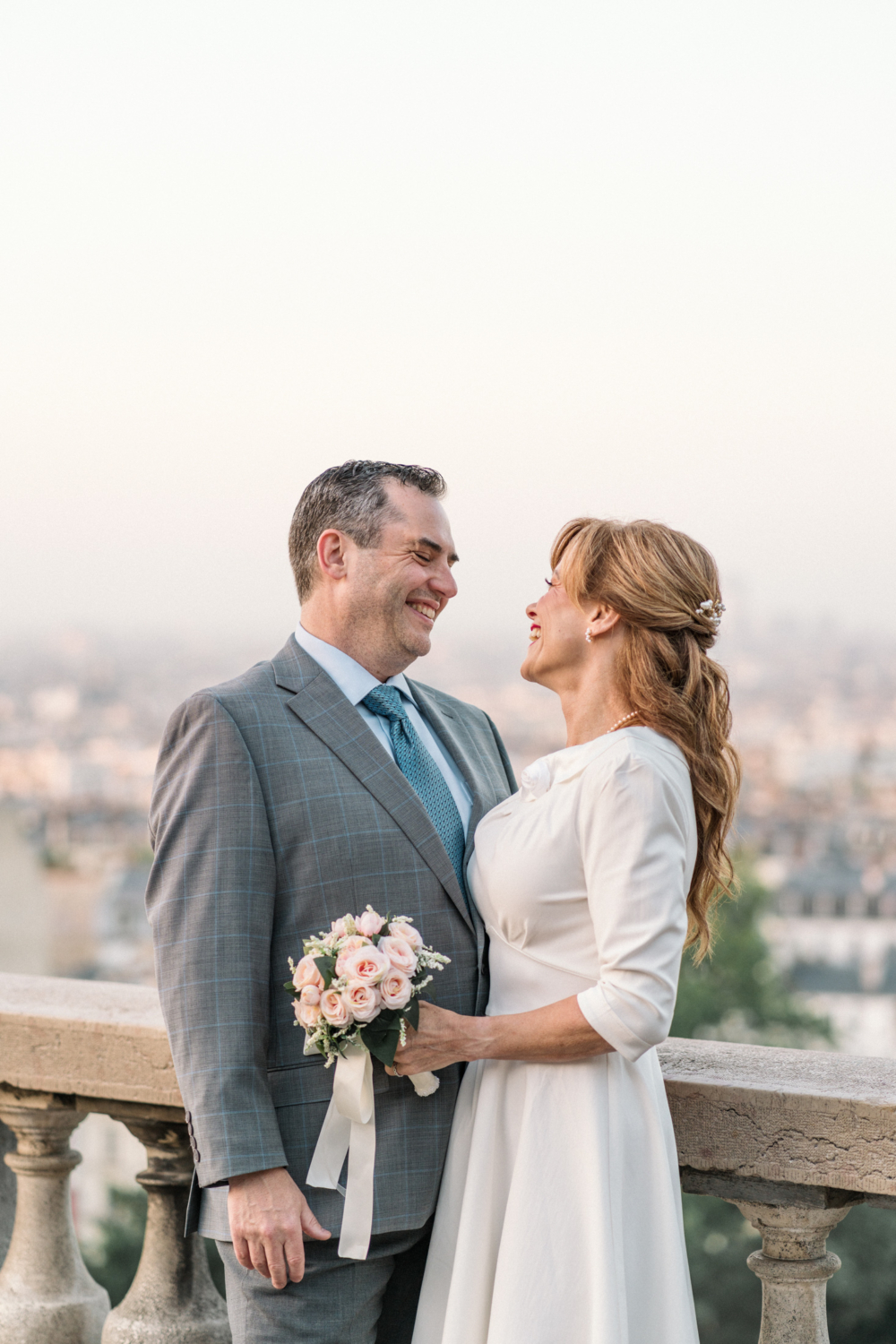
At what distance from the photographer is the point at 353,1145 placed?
2.42 metres

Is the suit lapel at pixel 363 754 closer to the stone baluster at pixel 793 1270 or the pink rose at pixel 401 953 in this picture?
the pink rose at pixel 401 953

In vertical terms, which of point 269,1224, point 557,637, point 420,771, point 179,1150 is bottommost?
point 179,1150

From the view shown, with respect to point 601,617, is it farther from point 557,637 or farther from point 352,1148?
point 352,1148

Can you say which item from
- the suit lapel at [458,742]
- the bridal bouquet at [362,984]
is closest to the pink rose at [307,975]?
the bridal bouquet at [362,984]

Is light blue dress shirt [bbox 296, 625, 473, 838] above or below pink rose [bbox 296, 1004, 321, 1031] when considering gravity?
above

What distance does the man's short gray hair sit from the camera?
2842 millimetres

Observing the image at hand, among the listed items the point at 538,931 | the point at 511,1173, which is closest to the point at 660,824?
the point at 538,931

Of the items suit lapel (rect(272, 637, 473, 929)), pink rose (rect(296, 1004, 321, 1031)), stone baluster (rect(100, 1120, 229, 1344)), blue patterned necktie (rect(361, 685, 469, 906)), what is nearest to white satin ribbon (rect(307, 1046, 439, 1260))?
pink rose (rect(296, 1004, 321, 1031))

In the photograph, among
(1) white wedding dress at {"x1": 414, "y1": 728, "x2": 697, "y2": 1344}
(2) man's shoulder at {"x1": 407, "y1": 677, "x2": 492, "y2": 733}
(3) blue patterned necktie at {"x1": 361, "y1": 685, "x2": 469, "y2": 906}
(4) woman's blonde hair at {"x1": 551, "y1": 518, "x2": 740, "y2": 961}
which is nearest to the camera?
(1) white wedding dress at {"x1": 414, "y1": 728, "x2": 697, "y2": 1344}

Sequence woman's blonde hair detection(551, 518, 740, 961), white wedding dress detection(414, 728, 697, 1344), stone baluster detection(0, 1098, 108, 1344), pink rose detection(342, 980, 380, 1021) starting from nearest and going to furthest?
pink rose detection(342, 980, 380, 1021) → white wedding dress detection(414, 728, 697, 1344) → woman's blonde hair detection(551, 518, 740, 961) → stone baluster detection(0, 1098, 108, 1344)

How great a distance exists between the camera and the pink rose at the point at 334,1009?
220cm

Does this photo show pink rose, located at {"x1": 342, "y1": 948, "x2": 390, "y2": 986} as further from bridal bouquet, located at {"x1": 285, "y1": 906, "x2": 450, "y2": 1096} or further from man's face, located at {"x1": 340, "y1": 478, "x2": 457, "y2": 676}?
man's face, located at {"x1": 340, "y1": 478, "x2": 457, "y2": 676}

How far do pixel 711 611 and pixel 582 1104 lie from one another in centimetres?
90

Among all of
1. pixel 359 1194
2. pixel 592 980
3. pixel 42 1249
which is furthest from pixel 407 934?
pixel 42 1249
